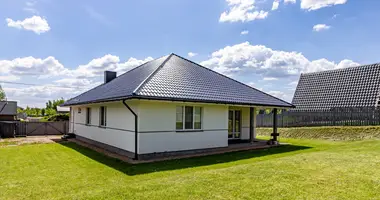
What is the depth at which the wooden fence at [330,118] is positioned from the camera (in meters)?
17.7

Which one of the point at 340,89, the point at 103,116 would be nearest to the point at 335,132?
the point at 340,89

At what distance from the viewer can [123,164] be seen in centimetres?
980

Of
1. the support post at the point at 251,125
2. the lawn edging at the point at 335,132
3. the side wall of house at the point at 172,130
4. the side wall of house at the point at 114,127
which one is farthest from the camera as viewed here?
the lawn edging at the point at 335,132

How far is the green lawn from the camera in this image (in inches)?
235

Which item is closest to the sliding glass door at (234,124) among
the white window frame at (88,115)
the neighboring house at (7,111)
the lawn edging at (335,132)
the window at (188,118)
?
the window at (188,118)

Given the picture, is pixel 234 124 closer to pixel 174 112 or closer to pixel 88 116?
pixel 174 112

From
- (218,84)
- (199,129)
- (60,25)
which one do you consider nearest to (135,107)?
(199,129)

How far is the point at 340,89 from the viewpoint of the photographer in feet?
82.5

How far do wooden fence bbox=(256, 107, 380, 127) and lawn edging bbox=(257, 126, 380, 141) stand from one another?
2.89ft

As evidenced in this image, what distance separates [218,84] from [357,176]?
8.93 m

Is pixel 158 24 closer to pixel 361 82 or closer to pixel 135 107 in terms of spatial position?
pixel 135 107

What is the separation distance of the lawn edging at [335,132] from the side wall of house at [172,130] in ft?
28.4

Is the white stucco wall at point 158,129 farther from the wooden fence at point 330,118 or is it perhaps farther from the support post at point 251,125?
the wooden fence at point 330,118

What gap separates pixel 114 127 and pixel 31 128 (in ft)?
52.7
